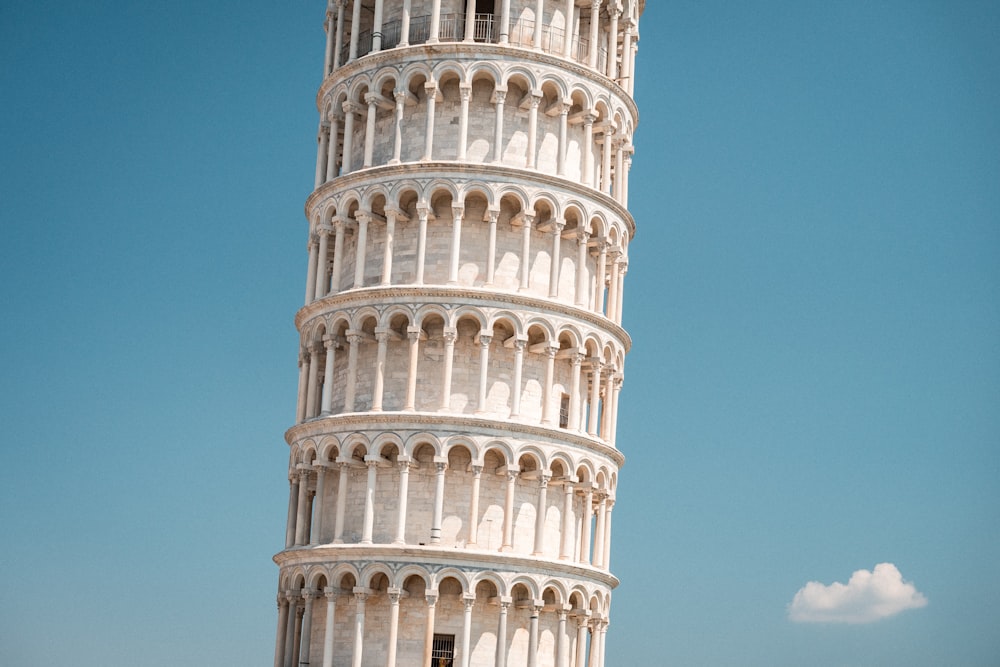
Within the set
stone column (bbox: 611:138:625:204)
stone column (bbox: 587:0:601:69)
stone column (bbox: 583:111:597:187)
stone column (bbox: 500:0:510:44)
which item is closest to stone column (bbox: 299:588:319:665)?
stone column (bbox: 583:111:597:187)

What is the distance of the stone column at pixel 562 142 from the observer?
174ft

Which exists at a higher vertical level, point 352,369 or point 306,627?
point 352,369

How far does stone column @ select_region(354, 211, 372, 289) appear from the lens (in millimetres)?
52000

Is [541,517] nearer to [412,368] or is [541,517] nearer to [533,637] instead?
[533,637]

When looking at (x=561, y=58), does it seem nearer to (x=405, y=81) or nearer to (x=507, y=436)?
(x=405, y=81)

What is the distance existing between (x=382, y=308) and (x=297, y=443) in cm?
573

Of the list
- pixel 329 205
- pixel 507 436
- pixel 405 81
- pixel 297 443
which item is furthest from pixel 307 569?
pixel 405 81

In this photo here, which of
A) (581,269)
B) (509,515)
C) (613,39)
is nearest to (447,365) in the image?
(509,515)

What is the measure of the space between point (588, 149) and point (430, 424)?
1130cm

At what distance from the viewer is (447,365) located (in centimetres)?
5034

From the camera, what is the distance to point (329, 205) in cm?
5403

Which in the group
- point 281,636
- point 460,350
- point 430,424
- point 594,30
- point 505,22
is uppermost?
point 594,30

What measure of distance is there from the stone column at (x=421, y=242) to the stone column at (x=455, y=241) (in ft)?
2.87

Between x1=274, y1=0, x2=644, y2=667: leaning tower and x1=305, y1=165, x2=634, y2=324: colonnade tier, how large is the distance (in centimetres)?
8
